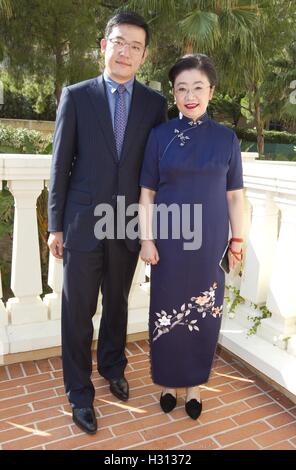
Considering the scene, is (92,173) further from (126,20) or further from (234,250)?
(234,250)

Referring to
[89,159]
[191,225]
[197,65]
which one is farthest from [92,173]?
[197,65]

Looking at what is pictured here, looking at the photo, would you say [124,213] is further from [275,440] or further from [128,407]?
[275,440]

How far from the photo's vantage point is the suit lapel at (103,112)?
82.7 inches

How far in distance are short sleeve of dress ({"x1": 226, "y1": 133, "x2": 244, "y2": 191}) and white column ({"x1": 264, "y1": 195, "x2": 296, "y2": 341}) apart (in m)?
0.40

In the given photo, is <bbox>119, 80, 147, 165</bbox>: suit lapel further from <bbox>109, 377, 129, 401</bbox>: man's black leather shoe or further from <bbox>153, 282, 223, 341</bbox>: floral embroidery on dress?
<bbox>109, 377, 129, 401</bbox>: man's black leather shoe

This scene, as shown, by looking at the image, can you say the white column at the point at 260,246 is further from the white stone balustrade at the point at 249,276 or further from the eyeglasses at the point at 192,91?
the eyeglasses at the point at 192,91

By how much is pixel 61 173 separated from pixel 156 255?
1.96ft

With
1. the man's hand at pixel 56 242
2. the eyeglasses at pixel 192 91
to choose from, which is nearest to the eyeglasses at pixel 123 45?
the eyeglasses at pixel 192 91

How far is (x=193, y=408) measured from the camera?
2363mm

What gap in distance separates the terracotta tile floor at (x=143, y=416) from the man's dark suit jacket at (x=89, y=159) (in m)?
0.90

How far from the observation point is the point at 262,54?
13.5 m

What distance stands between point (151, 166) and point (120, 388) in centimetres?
125

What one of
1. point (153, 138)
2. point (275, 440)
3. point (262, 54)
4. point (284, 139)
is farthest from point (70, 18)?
point (284, 139)

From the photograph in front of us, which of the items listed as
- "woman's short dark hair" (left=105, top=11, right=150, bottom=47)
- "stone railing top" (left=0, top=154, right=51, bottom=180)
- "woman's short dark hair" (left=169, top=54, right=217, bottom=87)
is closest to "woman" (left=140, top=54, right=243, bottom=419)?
"woman's short dark hair" (left=169, top=54, right=217, bottom=87)
